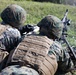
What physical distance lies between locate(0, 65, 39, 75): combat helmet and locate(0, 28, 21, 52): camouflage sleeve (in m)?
1.17

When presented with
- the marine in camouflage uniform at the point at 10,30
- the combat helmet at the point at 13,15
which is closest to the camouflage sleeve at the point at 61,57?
the marine in camouflage uniform at the point at 10,30

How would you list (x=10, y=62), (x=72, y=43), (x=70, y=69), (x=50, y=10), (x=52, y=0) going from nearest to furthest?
(x=10, y=62)
(x=70, y=69)
(x=72, y=43)
(x=50, y=10)
(x=52, y=0)

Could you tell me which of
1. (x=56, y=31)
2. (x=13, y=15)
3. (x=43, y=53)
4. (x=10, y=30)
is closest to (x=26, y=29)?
(x=13, y=15)

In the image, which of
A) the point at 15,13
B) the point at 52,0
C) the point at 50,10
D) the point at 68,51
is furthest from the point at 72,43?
the point at 52,0

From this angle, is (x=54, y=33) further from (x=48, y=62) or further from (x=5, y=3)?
(x=5, y=3)

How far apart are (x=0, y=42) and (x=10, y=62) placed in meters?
0.88

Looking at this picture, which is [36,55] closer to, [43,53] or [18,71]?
[43,53]

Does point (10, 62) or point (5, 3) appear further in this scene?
point (5, 3)

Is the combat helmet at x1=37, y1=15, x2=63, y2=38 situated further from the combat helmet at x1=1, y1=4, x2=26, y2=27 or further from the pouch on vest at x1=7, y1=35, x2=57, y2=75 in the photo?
the combat helmet at x1=1, y1=4, x2=26, y2=27

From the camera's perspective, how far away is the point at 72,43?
938 centimetres

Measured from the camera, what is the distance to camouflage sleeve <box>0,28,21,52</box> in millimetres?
6988

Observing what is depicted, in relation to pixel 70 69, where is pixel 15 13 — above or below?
above

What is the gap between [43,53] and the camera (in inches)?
248

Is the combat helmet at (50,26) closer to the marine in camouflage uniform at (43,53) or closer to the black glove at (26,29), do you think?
the marine in camouflage uniform at (43,53)
